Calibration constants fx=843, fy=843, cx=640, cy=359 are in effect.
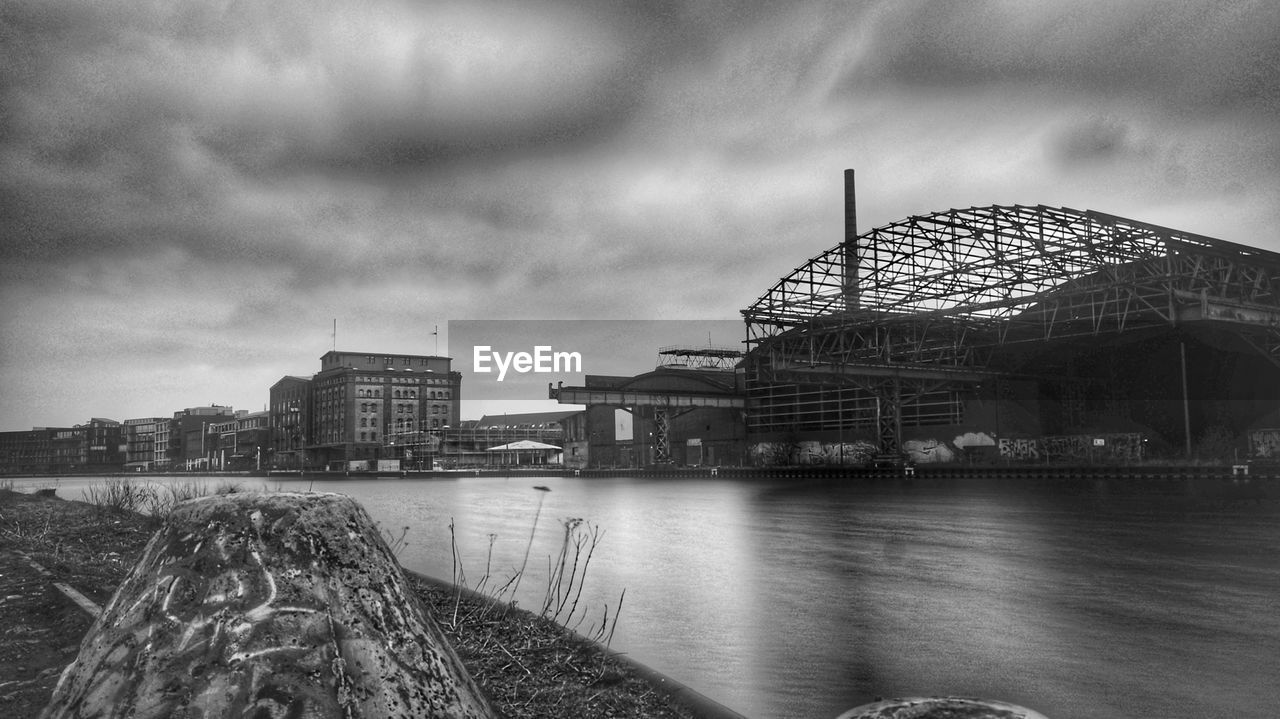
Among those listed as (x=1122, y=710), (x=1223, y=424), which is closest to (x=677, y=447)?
(x=1223, y=424)

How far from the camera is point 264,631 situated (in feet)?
6.39

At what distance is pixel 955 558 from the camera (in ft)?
52.1

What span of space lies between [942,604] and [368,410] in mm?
129686

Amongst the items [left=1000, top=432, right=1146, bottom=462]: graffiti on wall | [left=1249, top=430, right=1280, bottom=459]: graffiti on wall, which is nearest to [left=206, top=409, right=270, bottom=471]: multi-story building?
[left=1000, top=432, right=1146, bottom=462]: graffiti on wall

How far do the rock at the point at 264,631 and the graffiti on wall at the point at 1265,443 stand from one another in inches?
2265

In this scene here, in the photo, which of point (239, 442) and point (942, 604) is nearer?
point (942, 604)

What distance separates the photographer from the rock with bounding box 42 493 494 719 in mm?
1870

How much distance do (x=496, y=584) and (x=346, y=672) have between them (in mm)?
11214

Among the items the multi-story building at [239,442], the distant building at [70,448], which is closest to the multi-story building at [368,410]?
the multi-story building at [239,442]

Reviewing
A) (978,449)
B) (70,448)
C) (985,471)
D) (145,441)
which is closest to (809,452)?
(978,449)

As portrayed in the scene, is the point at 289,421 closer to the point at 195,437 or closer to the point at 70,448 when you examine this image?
the point at 195,437

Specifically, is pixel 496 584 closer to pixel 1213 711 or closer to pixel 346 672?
pixel 1213 711

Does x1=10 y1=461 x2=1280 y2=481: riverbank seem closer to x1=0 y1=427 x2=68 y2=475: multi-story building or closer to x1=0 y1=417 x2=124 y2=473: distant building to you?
x1=0 y1=417 x2=124 y2=473: distant building

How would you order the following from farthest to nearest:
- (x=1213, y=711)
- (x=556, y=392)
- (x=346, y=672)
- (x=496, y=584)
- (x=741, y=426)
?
1. (x=741, y=426)
2. (x=556, y=392)
3. (x=496, y=584)
4. (x=1213, y=711)
5. (x=346, y=672)
